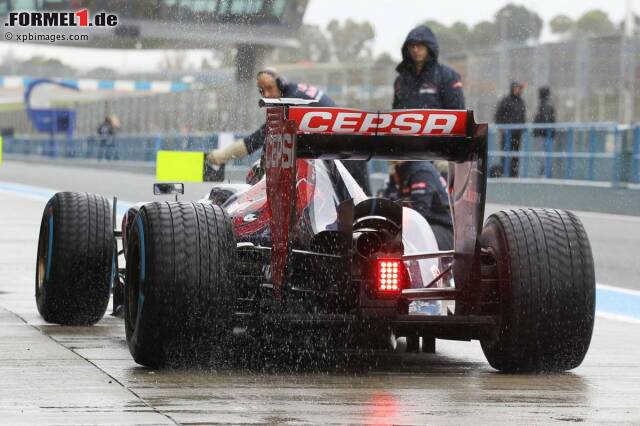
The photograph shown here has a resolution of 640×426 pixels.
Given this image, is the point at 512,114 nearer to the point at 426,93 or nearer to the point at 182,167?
the point at 426,93

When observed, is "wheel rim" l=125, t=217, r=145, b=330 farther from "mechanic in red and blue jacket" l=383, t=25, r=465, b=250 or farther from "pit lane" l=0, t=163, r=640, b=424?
"mechanic in red and blue jacket" l=383, t=25, r=465, b=250

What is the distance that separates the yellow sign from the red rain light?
286 cm

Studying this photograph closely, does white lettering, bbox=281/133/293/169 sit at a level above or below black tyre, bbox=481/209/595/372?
above

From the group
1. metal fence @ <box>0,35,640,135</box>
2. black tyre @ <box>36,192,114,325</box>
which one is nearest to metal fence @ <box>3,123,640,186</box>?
metal fence @ <box>0,35,640,135</box>

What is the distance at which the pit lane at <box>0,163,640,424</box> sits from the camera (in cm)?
531

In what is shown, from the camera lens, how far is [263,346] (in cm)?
714

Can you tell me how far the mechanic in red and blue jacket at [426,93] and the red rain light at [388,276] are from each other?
14.1 feet

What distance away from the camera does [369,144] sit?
21.6 ft

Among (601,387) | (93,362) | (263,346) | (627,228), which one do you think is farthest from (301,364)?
(627,228)

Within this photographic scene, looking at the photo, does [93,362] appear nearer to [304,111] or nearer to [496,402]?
[304,111]

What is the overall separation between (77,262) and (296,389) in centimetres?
244

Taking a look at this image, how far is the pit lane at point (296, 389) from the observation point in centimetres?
531

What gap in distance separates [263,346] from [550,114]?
1626cm

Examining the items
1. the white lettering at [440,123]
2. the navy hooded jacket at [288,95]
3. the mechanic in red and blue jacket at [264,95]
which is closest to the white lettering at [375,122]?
the white lettering at [440,123]
